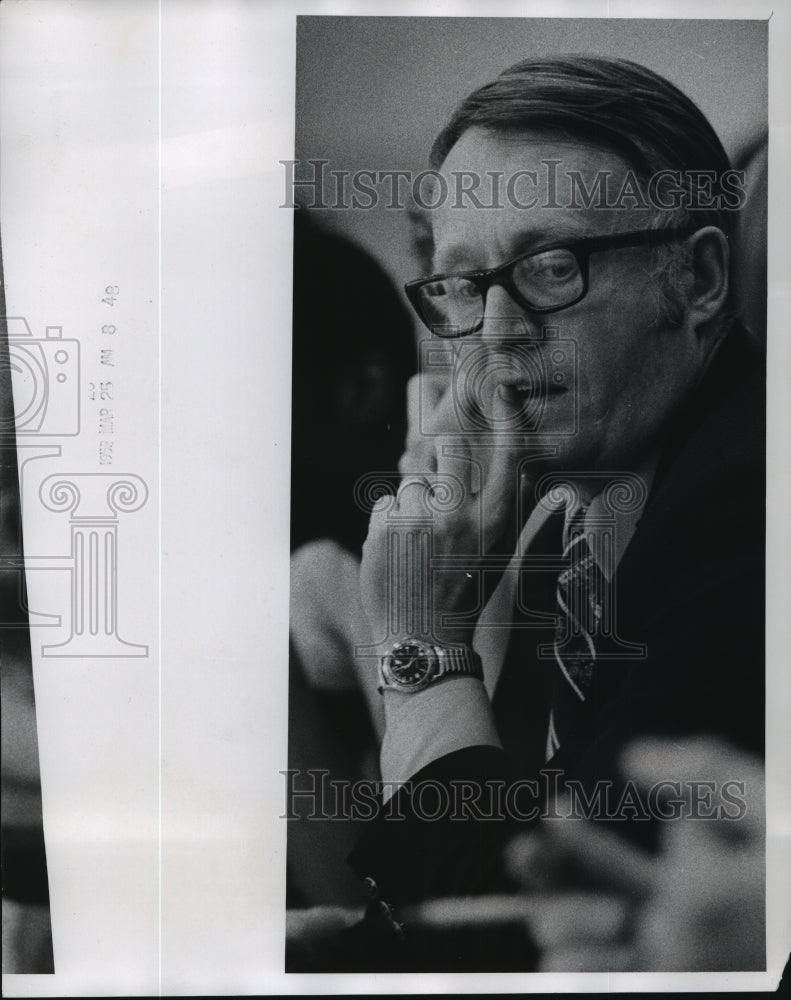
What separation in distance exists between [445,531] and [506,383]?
0.32m

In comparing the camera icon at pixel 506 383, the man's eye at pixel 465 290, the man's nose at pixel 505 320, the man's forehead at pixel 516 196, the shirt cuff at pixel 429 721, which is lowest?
the shirt cuff at pixel 429 721

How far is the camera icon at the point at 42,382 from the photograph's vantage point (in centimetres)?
213

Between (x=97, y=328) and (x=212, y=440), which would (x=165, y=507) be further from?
(x=97, y=328)

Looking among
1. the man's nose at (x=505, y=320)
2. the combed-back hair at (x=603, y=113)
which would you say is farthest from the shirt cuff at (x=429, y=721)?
the combed-back hair at (x=603, y=113)

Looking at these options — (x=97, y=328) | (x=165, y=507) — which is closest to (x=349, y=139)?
(x=97, y=328)

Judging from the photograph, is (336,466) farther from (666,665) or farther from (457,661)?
(666,665)

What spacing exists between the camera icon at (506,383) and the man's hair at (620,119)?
9.9 inches

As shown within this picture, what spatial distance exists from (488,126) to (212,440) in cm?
82

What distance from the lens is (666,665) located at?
215 cm

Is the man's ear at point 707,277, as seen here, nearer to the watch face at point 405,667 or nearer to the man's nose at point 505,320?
the man's nose at point 505,320

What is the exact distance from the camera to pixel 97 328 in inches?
83.9

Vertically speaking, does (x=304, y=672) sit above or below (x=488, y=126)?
below

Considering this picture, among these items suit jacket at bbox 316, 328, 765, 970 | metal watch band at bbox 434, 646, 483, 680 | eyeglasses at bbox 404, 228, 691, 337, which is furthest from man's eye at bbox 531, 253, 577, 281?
metal watch band at bbox 434, 646, 483, 680

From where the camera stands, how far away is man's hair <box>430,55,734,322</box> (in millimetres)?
2129
